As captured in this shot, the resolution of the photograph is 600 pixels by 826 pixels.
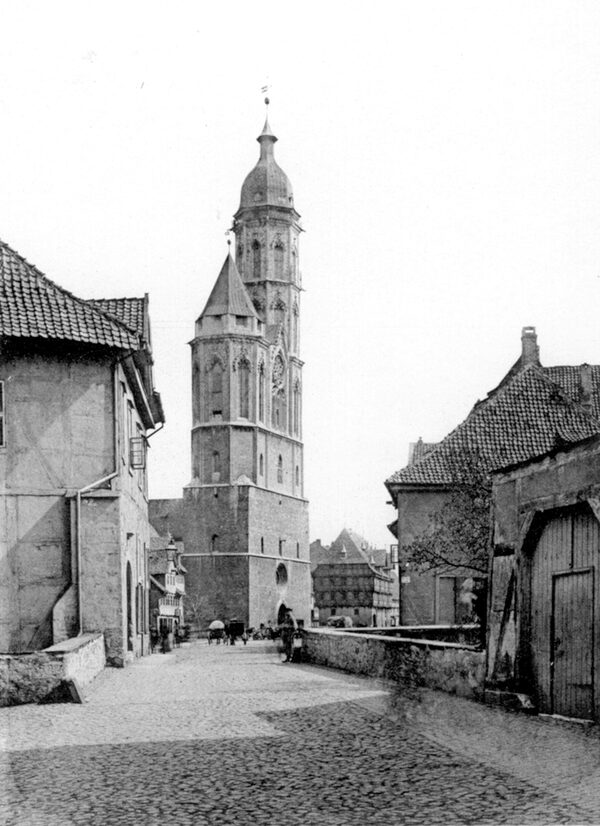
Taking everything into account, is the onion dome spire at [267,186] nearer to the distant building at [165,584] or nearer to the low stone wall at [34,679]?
the distant building at [165,584]

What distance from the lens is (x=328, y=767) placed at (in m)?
8.97

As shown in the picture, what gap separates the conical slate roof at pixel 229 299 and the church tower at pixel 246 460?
10cm

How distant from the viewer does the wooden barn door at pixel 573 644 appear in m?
11.6

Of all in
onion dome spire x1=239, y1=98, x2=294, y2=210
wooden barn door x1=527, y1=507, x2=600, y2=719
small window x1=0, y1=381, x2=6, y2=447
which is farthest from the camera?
onion dome spire x1=239, y1=98, x2=294, y2=210

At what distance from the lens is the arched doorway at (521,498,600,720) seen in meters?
11.6

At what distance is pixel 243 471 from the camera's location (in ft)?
290

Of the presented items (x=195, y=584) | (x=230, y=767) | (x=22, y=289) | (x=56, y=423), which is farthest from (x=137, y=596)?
(x=195, y=584)

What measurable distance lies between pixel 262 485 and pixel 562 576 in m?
77.7

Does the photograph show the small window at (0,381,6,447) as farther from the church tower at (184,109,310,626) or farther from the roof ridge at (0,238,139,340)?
the church tower at (184,109,310,626)

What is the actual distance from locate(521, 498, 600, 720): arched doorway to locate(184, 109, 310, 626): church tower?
72278 millimetres

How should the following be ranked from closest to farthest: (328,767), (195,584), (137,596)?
(328,767) → (137,596) → (195,584)

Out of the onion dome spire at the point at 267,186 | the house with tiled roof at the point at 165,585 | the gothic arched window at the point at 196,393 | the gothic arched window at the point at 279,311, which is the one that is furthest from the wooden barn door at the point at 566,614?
the onion dome spire at the point at 267,186

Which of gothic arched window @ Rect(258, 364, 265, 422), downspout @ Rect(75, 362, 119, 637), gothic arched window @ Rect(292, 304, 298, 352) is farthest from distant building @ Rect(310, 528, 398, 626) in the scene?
downspout @ Rect(75, 362, 119, 637)

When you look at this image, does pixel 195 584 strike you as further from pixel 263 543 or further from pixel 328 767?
A: pixel 328 767
